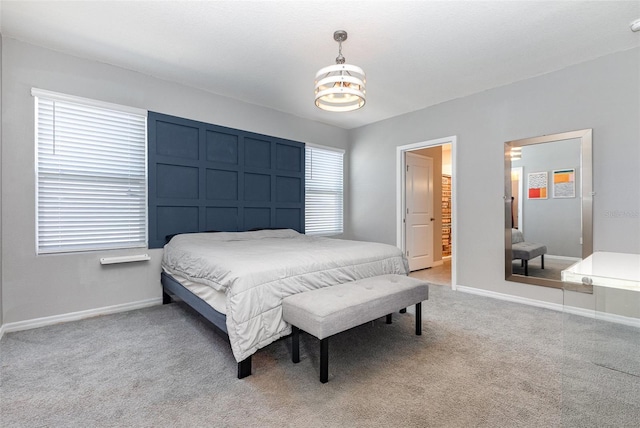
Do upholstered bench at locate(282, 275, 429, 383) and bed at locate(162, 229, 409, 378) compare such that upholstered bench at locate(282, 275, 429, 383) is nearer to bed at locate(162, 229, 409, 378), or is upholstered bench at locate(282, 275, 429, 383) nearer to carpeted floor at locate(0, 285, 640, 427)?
bed at locate(162, 229, 409, 378)

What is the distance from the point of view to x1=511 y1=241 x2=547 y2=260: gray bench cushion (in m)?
3.42

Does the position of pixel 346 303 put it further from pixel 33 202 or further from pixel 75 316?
pixel 33 202

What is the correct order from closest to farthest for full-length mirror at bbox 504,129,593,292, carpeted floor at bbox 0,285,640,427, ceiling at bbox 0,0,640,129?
carpeted floor at bbox 0,285,640,427 < ceiling at bbox 0,0,640,129 < full-length mirror at bbox 504,129,593,292

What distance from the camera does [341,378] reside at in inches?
74.0

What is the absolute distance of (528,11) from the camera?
2270mm

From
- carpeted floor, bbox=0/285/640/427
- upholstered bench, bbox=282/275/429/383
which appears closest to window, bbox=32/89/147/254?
carpeted floor, bbox=0/285/640/427

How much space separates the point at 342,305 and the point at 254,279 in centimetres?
61

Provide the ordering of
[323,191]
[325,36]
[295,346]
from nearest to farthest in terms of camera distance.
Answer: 1. [295,346]
2. [325,36]
3. [323,191]

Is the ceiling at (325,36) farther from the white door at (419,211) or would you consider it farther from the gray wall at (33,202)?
the white door at (419,211)

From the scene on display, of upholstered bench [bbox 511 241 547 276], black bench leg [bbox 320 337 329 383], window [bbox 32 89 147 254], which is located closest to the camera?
black bench leg [bbox 320 337 329 383]

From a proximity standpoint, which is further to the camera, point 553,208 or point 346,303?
point 553,208

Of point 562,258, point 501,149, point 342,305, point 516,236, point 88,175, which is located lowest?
point 342,305

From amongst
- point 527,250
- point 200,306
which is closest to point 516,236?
point 527,250

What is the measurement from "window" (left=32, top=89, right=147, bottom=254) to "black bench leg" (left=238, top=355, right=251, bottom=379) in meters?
2.18
